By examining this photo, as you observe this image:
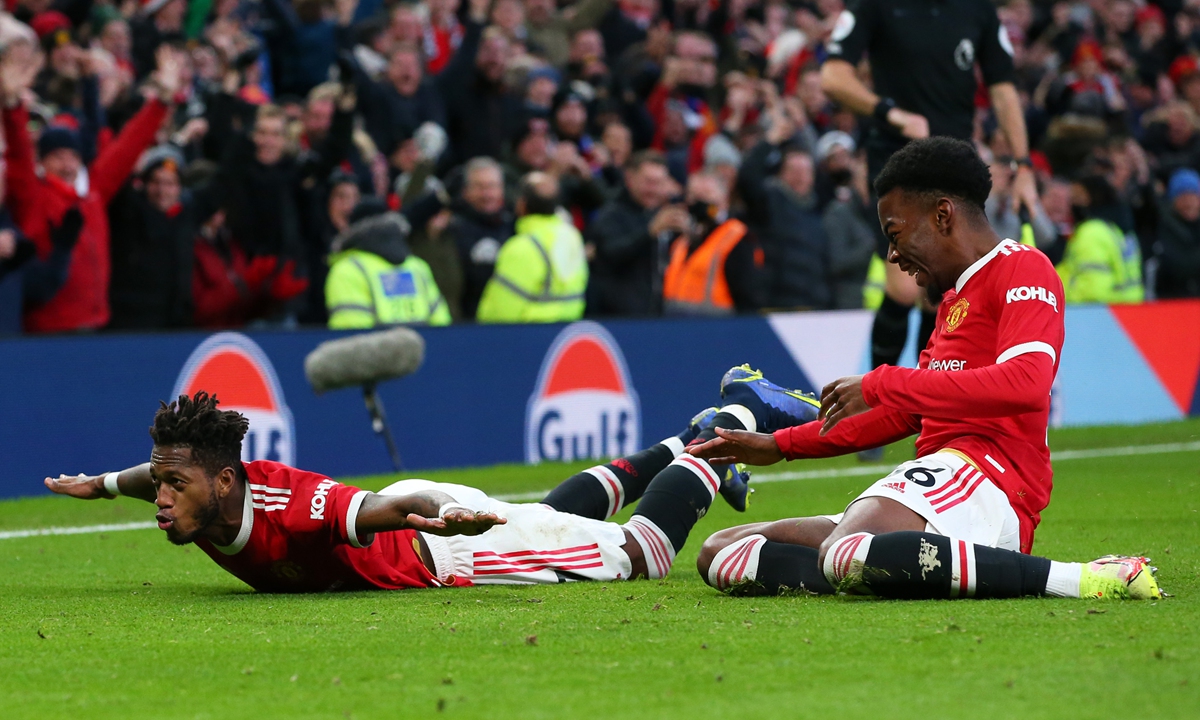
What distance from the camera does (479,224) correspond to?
13.0m

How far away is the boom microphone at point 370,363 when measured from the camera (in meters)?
10.7

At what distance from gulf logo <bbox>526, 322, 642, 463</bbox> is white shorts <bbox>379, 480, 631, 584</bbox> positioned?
578 cm

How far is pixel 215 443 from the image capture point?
211 inches

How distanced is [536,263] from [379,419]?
6.10 feet

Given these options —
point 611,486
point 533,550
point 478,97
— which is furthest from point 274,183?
point 533,550

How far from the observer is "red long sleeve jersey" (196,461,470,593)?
539 centimetres

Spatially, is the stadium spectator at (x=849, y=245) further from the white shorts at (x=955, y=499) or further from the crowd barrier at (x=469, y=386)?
the white shorts at (x=955, y=499)

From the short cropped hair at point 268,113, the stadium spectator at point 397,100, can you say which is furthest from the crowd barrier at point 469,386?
the stadium spectator at point 397,100

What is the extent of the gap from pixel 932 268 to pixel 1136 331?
1068cm

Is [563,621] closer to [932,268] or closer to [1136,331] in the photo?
[932,268]

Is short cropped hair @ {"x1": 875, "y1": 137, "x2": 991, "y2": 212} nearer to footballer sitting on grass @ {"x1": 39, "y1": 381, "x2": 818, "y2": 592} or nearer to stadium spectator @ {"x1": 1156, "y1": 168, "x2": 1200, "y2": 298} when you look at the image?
Result: footballer sitting on grass @ {"x1": 39, "y1": 381, "x2": 818, "y2": 592}

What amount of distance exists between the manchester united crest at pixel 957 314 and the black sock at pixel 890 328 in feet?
12.5

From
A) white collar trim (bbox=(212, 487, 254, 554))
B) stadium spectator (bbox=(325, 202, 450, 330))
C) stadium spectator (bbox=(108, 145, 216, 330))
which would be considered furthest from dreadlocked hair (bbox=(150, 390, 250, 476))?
stadium spectator (bbox=(108, 145, 216, 330))

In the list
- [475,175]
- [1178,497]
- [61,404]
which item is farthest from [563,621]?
[475,175]
